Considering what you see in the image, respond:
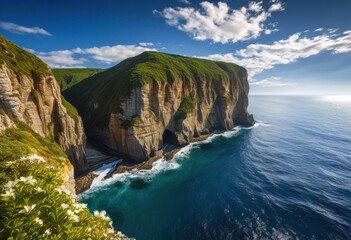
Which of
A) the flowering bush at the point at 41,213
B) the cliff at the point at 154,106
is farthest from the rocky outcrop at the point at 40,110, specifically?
the flowering bush at the point at 41,213

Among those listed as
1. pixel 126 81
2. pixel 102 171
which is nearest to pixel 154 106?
pixel 126 81

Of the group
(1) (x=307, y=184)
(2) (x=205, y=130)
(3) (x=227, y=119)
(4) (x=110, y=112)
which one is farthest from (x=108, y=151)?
(3) (x=227, y=119)

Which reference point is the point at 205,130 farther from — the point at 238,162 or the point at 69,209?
the point at 69,209

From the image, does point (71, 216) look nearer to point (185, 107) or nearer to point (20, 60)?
point (20, 60)

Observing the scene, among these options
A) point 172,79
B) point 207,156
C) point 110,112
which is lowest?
point 207,156

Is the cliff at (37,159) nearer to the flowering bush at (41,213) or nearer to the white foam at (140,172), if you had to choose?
the flowering bush at (41,213)

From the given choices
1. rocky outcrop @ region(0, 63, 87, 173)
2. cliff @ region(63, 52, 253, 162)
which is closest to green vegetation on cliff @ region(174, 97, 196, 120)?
cliff @ region(63, 52, 253, 162)

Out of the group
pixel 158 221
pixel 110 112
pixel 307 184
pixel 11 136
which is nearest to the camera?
pixel 11 136

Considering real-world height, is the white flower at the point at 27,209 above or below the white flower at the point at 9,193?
below
